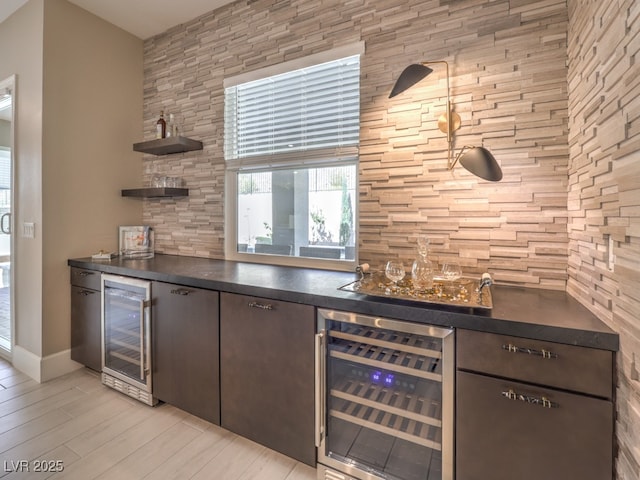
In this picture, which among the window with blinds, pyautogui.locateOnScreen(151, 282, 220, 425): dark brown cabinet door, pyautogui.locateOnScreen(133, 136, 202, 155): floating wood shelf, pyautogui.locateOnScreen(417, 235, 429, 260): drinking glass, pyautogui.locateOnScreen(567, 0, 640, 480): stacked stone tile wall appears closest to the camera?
pyautogui.locateOnScreen(567, 0, 640, 480): stacked stone tile wall

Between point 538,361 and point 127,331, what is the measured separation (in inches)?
95.3

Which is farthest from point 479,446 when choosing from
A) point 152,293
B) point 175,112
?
point 175,112

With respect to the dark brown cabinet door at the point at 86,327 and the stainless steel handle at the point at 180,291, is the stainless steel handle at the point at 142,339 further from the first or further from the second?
the dark brown cabinet door at the point at 86,327

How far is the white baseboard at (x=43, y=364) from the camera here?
2.46m

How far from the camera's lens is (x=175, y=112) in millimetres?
2924

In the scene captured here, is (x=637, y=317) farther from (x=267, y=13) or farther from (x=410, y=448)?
(x=267, y=13)

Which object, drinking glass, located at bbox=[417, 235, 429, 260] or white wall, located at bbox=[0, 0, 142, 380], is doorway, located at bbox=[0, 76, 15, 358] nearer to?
white wall, located at bbox=[0, 0, 142, 380]

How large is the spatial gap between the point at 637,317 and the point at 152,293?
90.8 inches

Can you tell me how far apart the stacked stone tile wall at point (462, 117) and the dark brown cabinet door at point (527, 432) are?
71 cm

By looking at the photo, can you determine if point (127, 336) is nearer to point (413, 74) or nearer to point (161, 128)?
point (161, 128)

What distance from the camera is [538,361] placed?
110cm

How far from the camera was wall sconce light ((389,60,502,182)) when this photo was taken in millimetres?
1379

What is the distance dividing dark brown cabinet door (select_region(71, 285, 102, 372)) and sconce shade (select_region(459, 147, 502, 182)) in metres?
2.64

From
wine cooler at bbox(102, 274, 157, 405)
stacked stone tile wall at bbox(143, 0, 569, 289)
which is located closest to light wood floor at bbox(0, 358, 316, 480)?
wine cooler at bbox(102, 274, 157, 405)
